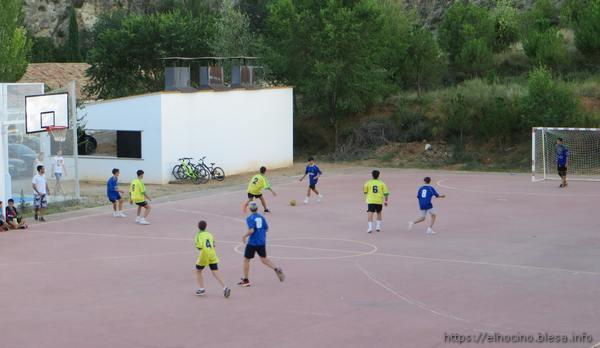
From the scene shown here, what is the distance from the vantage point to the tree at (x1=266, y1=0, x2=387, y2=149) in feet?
152

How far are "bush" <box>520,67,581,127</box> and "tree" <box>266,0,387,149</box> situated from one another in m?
8.90

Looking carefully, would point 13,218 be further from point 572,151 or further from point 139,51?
point 139,51

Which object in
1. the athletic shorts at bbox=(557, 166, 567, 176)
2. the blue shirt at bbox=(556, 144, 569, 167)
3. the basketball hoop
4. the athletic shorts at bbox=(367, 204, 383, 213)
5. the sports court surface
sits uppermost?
the basketball hoop

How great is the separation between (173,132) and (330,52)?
40.1 ft

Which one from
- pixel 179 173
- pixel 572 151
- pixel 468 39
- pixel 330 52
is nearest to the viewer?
pixel 179 173

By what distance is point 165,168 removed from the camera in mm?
37250

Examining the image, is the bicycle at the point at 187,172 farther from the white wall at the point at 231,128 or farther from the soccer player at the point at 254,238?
the soccer player at the point at 254,238

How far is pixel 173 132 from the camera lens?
37531 millimetres

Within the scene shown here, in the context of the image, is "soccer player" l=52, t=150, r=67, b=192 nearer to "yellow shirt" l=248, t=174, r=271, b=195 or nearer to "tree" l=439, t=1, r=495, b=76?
"yellow shirt" l=248, t=174, r=271, b=195

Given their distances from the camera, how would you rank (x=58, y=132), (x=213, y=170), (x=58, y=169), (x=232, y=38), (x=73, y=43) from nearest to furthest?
(x=58, y=132), (x=58, y=169), (x=213, y=170), (x=232, y=38), (x=73, y=43)

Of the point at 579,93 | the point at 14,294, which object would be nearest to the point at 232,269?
the point at 14,294

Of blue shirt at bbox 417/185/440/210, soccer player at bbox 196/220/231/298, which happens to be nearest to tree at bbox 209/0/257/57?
blue shirt at bbox 417/185/440/210

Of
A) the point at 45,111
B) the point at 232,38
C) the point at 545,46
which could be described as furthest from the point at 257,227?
the point at 545,46

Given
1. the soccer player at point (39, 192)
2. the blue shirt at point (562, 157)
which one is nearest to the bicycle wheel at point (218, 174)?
the soccer player at point (39, 192)
